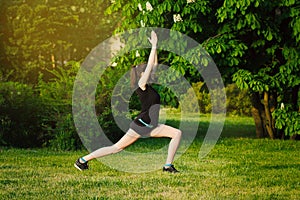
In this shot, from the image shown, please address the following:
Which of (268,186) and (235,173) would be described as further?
(235,173)

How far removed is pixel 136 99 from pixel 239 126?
8.84 meters

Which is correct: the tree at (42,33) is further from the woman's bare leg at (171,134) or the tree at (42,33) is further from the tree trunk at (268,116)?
the woman's bare leg at (171,134)

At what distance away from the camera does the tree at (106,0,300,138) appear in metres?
12.2

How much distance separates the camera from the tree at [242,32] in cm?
1216

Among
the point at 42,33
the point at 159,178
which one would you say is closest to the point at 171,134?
the point at 159,178

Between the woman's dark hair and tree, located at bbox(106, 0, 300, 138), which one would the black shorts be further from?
tree, located at bbox(106, 0, 300, 138)

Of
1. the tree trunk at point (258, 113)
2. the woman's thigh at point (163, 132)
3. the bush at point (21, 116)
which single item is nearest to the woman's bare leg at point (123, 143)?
the woman's thigh at point (163, 132)

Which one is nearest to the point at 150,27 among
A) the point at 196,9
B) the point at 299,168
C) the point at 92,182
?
the point at 196,9

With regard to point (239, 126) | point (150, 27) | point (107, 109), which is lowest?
point (239, 126)

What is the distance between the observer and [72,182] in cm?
747

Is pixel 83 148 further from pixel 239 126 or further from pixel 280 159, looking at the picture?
pixel 239 126

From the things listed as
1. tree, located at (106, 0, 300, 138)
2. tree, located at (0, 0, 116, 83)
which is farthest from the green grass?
tree, located at (0, 0, 116, 83)

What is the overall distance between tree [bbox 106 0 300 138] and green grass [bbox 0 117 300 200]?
6.90ft

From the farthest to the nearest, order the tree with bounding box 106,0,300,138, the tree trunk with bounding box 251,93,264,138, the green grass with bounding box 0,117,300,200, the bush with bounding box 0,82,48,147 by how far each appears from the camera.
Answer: the tree trunk with bounding box 251,93,264,138 < the bush with bounding box 0,82,48,147 < the tree with bounding box 106,0,300,138 < the green grass with bounding box 0,117,300,200
